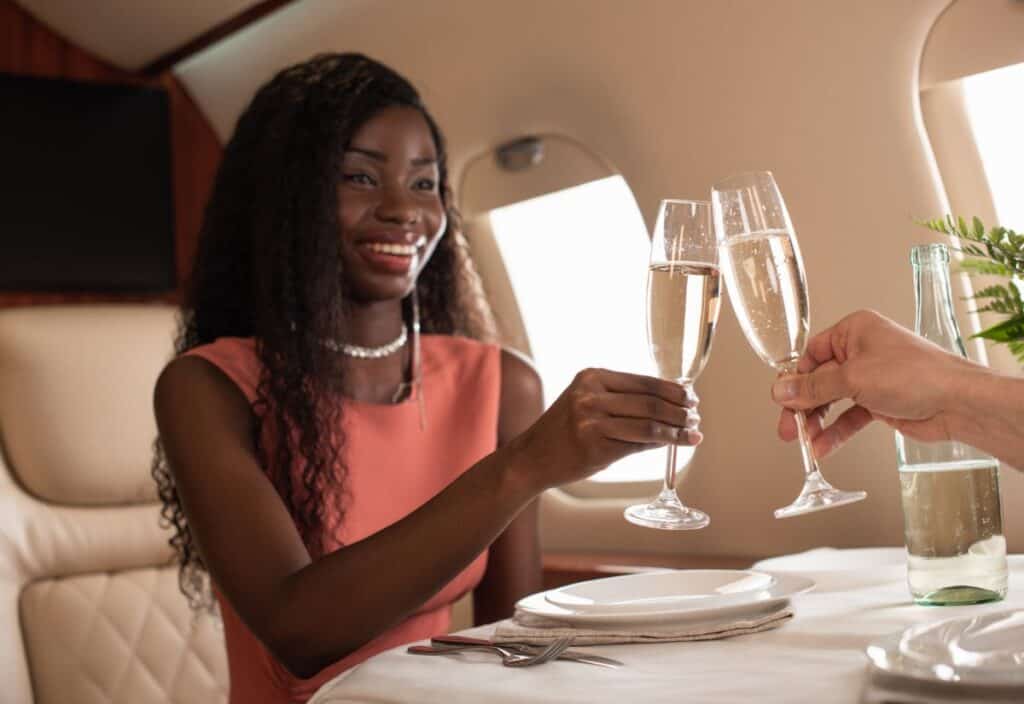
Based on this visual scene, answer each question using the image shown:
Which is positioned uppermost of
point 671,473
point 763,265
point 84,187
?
point 84,187

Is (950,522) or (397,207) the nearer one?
(950,522)

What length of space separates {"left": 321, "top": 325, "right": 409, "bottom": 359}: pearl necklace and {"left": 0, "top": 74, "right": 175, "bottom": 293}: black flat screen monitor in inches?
85.7

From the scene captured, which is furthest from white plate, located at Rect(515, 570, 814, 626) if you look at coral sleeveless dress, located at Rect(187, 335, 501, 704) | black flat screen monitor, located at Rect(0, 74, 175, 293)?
black flat screen monitor, located at Rect(0, 74, 175, 293)

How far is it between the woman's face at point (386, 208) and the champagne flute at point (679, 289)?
0.77m

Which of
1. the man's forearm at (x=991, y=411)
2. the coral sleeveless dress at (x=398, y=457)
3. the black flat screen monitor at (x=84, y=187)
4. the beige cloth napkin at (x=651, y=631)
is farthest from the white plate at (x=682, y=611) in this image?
the black flat screen monitor at (x=84, y=187)

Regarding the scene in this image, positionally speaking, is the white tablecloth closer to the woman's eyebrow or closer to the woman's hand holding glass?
the woman's hand holding glass

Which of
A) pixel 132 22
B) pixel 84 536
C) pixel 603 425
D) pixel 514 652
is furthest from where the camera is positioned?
pixel 132 22

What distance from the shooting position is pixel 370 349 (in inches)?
80.0


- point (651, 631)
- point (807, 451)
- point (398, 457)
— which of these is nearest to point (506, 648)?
point (651, 631)

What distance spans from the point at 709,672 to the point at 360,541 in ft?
1.81

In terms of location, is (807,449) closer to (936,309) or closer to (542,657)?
(936,309)

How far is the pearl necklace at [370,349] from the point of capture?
1946mm

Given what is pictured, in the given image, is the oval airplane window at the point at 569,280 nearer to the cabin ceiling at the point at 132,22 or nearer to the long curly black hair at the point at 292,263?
the cabin ceiling at the point at 132,22

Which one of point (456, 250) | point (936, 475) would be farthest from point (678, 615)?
point (456, 250)
